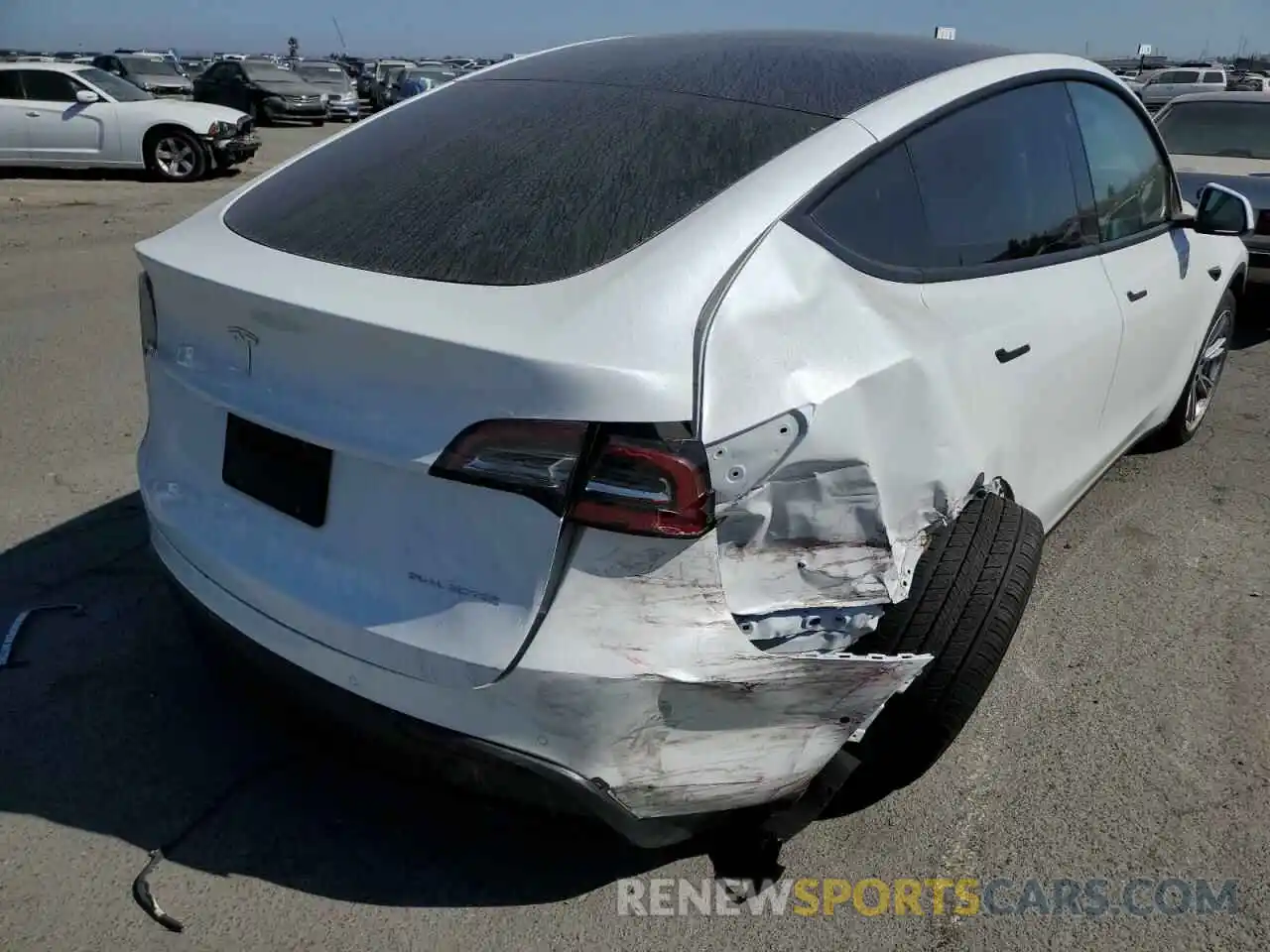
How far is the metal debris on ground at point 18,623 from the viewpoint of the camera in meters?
3.14

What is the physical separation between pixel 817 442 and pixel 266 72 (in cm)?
2594

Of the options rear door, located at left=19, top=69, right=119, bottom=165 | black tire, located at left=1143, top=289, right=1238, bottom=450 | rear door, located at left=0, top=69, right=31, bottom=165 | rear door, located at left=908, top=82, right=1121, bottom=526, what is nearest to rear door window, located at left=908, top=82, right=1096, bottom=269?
rear door, located at left=908, top=82, right=1121, bottom=526

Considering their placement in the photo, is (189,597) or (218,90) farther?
(218,90)

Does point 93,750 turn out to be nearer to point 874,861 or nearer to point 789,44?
point 874,861

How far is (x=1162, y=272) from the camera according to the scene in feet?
12.6

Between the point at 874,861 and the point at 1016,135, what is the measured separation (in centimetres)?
198

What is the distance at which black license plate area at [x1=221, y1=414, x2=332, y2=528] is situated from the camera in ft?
6.88

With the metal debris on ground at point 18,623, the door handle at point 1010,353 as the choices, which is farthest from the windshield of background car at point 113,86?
the door handle at point 1010,353

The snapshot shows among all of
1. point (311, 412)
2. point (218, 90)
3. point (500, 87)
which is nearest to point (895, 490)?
point (311, 412)

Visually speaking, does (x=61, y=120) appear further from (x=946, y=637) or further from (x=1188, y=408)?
(x=946, y=637)

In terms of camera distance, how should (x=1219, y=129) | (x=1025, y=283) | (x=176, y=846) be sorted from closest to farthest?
(x=176, y=846) < (x=1025, y=283) < (x=1219, y=129)

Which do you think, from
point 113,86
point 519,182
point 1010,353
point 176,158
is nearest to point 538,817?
point 519,182

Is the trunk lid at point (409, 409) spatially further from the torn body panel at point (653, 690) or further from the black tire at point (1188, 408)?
the black tire at point (1188, 408)

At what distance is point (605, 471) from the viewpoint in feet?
6.06
